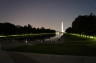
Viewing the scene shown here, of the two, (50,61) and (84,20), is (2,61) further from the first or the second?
(84,20)

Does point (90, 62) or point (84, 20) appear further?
point (84, 20)

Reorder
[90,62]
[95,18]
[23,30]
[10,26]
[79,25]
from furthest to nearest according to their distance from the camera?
[23,30] < [10,26] < [79,25] < [95,18] < [90,62]

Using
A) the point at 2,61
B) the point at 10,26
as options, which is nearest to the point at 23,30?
the point at 10,26

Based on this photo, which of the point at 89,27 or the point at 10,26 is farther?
the point at 10,26

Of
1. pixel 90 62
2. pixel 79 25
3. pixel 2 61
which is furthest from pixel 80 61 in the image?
pixel 79 25

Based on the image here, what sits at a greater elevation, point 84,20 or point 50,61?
point 84,20

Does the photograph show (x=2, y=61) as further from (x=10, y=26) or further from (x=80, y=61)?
(x=10, y=26)

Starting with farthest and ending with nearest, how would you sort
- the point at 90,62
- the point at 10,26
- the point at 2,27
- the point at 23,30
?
1. the point at 23,30
2. the point at 10,26
3. the point at 2,27
4. the point at 90,62

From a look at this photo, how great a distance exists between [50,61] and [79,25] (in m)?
67.0

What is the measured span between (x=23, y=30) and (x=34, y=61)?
535 ft

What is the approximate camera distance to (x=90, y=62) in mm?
11188

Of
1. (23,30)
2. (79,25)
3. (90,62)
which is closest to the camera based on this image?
(90,62)

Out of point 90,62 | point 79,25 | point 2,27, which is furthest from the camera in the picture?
point 2,27

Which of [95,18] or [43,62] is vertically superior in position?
[95,18]
